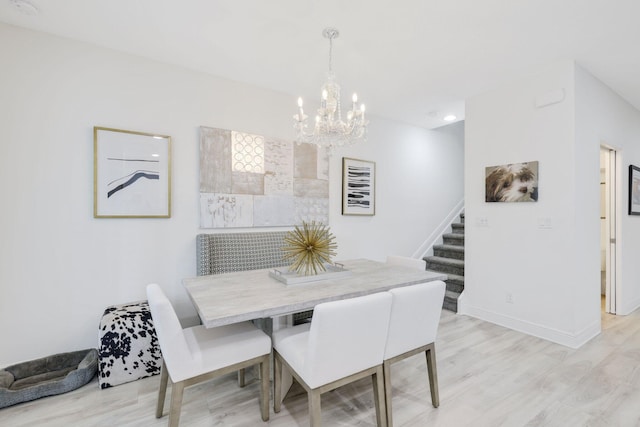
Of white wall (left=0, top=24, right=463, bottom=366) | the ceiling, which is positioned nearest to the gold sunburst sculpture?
white wall (left=0, top=24, right=463, bottom=366)

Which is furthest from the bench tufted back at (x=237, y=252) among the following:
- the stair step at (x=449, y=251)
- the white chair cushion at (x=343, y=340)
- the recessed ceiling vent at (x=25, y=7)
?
the stair step at (x=449, y=251)

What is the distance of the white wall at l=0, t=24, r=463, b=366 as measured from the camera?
85.0 inches

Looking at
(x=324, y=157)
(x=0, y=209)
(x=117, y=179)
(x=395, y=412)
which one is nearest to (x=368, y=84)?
(x=324, y=157)

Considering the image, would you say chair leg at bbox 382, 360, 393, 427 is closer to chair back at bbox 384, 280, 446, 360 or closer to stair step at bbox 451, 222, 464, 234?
chair back at bbox 384, 280, 446, 360

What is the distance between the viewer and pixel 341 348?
1438mm

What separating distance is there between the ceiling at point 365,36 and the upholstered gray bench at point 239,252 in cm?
160

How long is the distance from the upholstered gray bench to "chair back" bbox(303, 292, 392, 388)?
1019mm

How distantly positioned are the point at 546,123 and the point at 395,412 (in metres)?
2.85

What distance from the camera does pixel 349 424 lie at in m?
1.70

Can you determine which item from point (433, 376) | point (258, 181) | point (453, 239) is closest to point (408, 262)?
point (433, 376)

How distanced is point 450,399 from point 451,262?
2.52 meters

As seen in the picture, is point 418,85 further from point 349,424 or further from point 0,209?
point 0,209

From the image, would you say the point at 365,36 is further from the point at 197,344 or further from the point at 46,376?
the point at 46,376

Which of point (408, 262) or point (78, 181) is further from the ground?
point (78, 181)
